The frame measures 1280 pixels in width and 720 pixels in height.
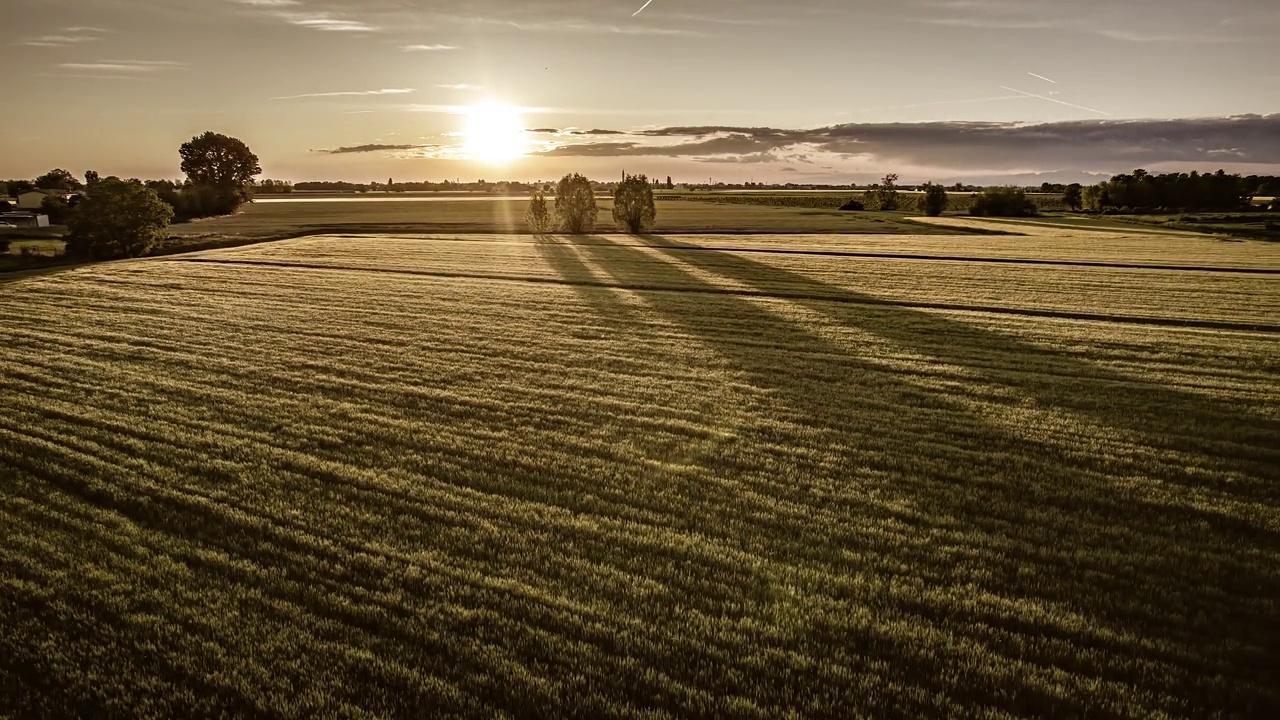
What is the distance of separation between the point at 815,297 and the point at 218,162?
144980 mm

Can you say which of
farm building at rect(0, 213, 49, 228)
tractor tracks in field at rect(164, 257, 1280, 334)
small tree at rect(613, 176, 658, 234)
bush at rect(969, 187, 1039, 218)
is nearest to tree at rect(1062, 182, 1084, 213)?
bush at rect(969, 187, 1039, 218)

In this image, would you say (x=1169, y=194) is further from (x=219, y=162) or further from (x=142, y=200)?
(x=219, y=162)

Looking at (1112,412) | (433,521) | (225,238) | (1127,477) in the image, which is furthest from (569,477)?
(225,238)

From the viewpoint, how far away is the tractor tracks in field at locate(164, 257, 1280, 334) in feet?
82.2

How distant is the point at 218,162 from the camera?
138250 millimetres

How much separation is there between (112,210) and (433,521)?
189ft

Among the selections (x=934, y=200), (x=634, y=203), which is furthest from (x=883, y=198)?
(x=634, y=203)

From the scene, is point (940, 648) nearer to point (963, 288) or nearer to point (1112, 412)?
point (1112, 412)

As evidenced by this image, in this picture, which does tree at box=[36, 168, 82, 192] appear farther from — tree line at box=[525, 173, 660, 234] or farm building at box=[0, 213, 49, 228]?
tree line at box=[525, 173, 660, 234]

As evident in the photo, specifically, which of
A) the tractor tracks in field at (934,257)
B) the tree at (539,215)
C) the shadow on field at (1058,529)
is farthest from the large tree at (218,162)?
the shadow on field at (1058,529)

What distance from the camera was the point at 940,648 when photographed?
6508mm

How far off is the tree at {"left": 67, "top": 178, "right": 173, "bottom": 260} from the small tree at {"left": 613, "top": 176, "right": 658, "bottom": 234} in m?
44.2

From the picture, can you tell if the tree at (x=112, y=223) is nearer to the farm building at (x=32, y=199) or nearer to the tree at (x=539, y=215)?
the tree at (x=539, y=215)

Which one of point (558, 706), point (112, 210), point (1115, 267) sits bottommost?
point (558, 706)
